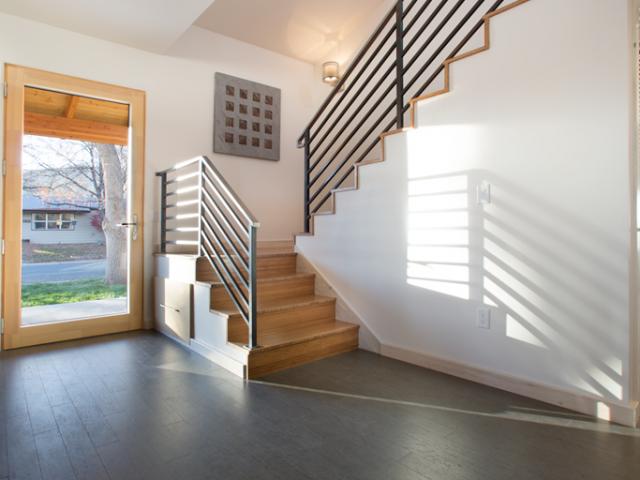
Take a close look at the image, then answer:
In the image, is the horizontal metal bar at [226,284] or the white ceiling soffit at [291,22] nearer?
the horizontal metal bar at [226,284]

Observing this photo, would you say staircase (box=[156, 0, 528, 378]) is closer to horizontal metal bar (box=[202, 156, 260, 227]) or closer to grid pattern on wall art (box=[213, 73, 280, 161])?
horizontal metal bar (box=[202, 156, 260, 227])

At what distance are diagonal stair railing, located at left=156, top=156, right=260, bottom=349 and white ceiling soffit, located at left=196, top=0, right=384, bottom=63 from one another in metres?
1.59

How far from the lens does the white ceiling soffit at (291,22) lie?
4.29m

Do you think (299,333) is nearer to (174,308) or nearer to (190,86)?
(174,308)

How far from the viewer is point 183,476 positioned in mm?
1584

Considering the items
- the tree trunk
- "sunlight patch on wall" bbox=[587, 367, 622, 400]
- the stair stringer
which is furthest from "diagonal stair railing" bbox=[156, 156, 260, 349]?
"sunlight patch on wall" bbox=[587, 367, 622, 400]

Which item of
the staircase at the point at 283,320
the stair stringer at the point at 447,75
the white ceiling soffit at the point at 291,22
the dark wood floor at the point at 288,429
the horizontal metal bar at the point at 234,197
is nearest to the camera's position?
the dark wood floor at the point at 288,429

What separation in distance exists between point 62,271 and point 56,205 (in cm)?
57

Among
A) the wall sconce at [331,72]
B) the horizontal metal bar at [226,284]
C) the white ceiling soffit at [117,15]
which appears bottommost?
the horizontal metal bar at [226,284]

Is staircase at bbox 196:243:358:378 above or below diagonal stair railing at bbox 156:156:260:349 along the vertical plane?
below

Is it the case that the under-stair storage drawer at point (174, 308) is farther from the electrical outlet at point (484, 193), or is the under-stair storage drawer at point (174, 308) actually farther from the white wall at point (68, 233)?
the electrical outlet at point (484, 193)

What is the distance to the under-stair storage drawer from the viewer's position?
3.28 meters

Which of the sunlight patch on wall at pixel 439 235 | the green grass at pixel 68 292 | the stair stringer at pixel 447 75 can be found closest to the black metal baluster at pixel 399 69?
the stair stringer at pixel 447 75

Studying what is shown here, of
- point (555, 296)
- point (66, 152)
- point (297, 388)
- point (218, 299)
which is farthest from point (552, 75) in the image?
point (66, 152)
